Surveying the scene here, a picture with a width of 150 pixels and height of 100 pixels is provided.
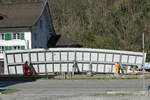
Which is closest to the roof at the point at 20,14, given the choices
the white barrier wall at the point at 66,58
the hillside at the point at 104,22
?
the white barrier wall at the point at 66,58

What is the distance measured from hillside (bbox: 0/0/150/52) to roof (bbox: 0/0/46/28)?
38.7 ft

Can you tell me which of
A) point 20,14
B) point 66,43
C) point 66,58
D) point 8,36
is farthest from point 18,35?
point 66,58

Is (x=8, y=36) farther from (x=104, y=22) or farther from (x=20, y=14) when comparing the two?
(x=104, y=22)

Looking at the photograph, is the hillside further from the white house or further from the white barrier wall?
the white house

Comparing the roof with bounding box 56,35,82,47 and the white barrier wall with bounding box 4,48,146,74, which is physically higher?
the roof with bounding box 56,35,82,47

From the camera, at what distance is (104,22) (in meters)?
56.0

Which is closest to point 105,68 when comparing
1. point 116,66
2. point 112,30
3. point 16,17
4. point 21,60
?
point 116,66

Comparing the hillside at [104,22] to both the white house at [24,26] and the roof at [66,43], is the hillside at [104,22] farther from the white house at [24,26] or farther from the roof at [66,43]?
the white house at [24,26]

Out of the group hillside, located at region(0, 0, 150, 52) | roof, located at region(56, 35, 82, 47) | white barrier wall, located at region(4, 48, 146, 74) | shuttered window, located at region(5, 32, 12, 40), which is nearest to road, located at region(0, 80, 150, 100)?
white barrier wall, located at region(4, 48, 146, 74)

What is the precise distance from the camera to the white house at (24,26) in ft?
129

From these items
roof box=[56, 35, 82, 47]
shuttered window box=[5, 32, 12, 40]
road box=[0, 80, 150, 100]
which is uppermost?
shuttered window box=[5, 32, 12, 40]

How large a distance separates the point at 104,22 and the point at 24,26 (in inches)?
831

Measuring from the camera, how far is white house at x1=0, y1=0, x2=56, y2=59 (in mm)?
39219

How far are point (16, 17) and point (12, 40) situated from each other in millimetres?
4265
